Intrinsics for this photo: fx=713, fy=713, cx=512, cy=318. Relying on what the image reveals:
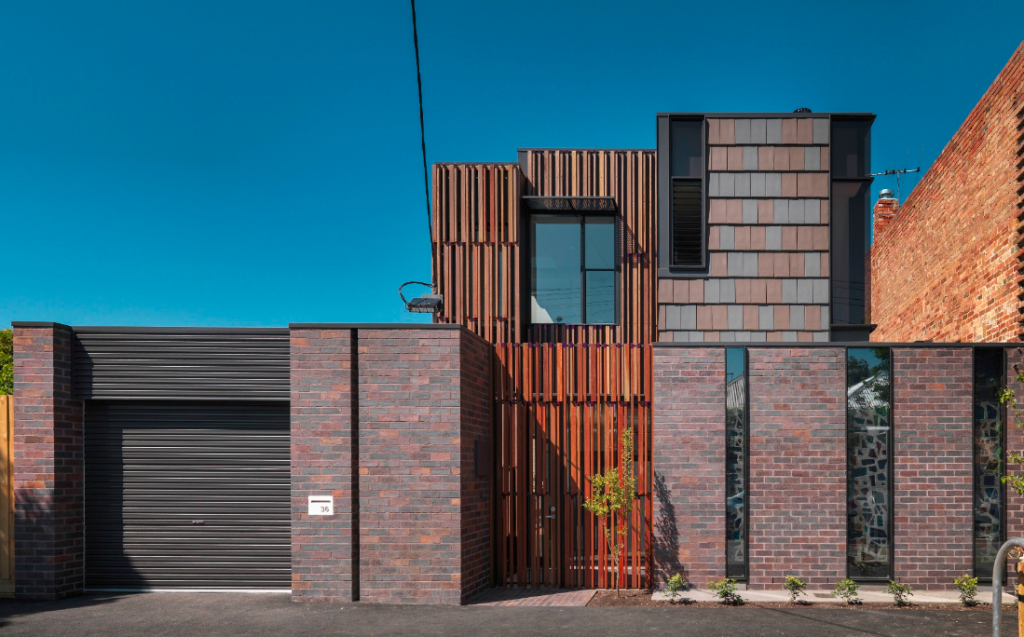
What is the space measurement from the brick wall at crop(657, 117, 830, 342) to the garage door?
21.9 feet

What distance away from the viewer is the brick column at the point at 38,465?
883cm

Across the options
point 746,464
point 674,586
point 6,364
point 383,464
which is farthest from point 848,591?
point 6,364

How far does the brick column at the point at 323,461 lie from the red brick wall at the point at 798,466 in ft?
16.7

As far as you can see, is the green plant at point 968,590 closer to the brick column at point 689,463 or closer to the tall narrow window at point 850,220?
the brick column at point 689,463

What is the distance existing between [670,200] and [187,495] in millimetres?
8671

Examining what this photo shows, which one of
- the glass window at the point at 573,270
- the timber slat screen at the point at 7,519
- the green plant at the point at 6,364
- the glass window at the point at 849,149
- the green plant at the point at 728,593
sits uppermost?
the glass window at the point at 849,149

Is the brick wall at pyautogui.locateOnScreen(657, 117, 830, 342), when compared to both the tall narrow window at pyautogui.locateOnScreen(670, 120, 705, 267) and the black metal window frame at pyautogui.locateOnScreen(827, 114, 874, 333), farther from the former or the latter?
the tall narrow window at pyautogui.locateOnScreen(670, 120, 705, 267)

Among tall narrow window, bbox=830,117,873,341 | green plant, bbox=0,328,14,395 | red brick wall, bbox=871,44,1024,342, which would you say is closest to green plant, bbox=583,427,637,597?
tall narrow window, bbox=830,117,873,341

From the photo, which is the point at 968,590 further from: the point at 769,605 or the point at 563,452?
the point at 563,452

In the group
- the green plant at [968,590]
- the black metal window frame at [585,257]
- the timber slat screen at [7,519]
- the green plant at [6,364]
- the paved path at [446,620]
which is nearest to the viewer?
the paved path at [446,620]

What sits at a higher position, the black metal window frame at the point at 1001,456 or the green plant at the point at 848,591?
the black metal window frame at the point at 1001,456

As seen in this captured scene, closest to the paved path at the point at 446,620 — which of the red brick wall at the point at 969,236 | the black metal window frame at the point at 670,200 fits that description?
the red brick wall at the point at 969,236

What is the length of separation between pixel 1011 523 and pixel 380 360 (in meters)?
8.18

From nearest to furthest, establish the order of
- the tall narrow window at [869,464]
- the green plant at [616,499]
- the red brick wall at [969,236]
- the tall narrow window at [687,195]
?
the tall narrow window at [869,464] → the green plant at [616,499] → the red brick wall at [969,236] → the tall narrow window at [687,195]
